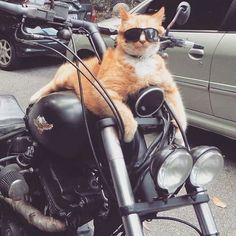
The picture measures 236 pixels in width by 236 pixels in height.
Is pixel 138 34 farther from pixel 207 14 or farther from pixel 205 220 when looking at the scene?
pixel 207 14

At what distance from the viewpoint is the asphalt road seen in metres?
3.17

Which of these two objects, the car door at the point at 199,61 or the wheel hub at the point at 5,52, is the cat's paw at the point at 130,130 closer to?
the car door at the point at 199,61

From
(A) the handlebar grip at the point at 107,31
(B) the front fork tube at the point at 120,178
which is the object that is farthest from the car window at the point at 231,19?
(B) the front fork tube at the point at 120,178

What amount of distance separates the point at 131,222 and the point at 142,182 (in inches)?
9.8

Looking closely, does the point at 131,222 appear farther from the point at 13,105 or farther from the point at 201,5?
the point at 201,5

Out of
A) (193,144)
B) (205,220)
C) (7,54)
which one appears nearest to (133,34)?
(205,220)

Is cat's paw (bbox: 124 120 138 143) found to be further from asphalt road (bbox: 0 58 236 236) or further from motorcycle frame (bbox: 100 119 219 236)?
asphalt road (bbox: 0 58 236 236)

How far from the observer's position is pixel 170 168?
1.38 meters

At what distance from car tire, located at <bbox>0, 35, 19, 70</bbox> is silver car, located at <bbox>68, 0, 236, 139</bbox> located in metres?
3.77

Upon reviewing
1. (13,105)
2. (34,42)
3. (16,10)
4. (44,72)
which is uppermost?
(16,10)

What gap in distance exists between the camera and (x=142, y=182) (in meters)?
1.57

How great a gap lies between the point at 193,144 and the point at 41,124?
3064mm

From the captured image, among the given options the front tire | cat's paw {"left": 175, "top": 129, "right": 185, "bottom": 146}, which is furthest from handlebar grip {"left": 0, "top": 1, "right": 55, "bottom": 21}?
the front tire

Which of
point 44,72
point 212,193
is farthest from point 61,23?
point 44,72
